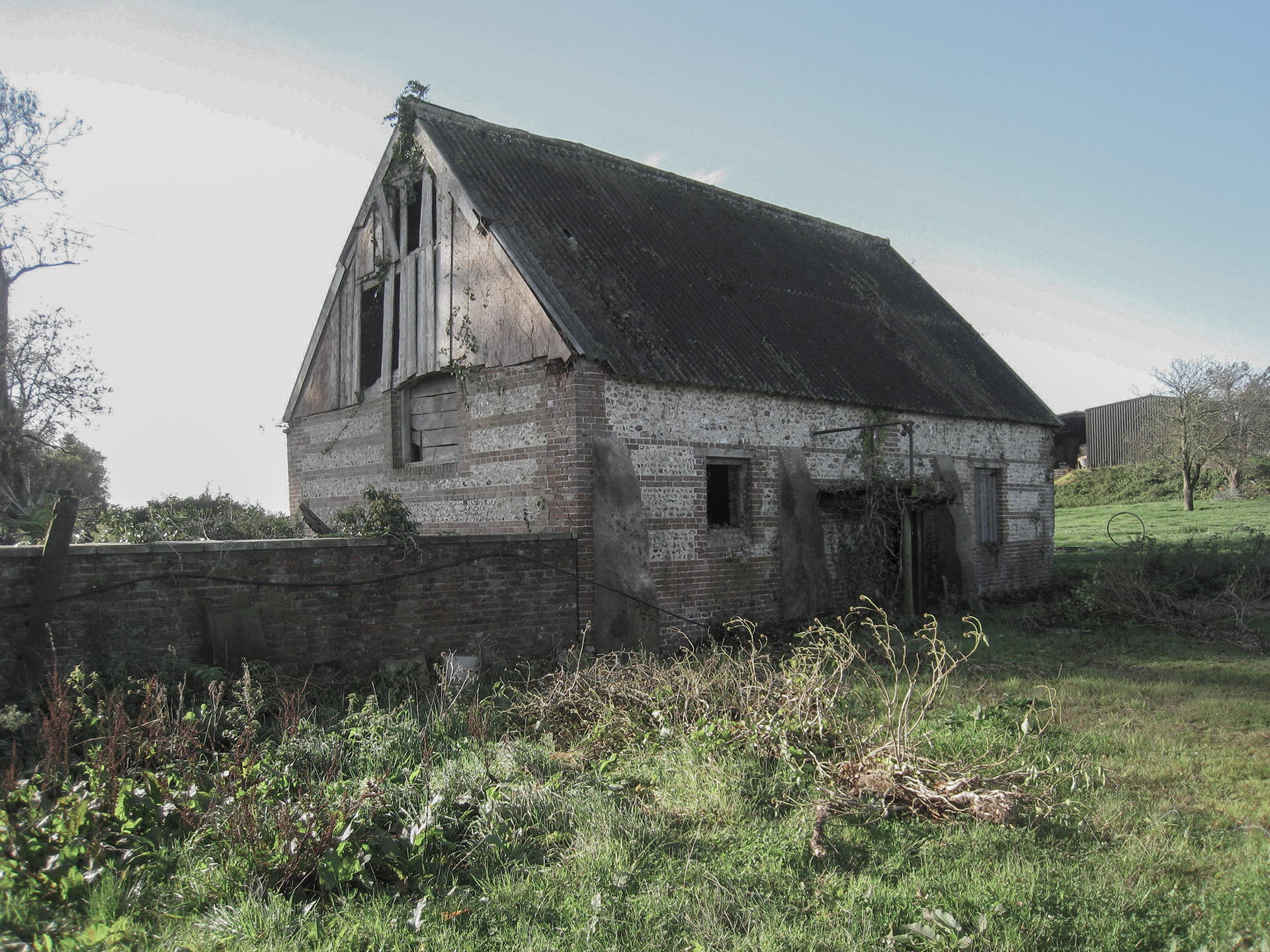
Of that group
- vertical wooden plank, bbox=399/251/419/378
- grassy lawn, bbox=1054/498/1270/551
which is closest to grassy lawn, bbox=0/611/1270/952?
vertical wooden plank, bbox=399/251/419/378

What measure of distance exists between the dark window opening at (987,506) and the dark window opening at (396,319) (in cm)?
1092

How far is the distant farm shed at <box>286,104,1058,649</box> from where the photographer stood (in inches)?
439

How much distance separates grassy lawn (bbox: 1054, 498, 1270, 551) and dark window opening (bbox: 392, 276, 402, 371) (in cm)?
1844

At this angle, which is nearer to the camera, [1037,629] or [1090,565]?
[1037,629]

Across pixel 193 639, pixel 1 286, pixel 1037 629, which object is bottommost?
pixel 1037 629

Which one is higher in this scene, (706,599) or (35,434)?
(35,434)

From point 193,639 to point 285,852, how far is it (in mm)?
4148

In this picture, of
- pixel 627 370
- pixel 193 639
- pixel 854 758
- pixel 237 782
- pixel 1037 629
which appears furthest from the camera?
pixel 1037 629

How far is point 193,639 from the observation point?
26.6 feet

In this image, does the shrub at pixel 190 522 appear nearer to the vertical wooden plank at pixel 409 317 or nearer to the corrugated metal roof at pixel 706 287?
the vertical wooden plank at pixel 409 317

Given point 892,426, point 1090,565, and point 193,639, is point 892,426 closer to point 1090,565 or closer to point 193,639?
point 1090,565

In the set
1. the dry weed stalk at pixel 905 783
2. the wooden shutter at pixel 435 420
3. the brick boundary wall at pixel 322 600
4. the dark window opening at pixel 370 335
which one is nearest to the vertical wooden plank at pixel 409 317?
the wooden shutter at pixel 435 420

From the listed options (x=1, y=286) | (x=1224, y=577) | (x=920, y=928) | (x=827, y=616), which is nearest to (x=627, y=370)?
(x=827, y=616)

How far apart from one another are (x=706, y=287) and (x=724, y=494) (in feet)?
11.3
